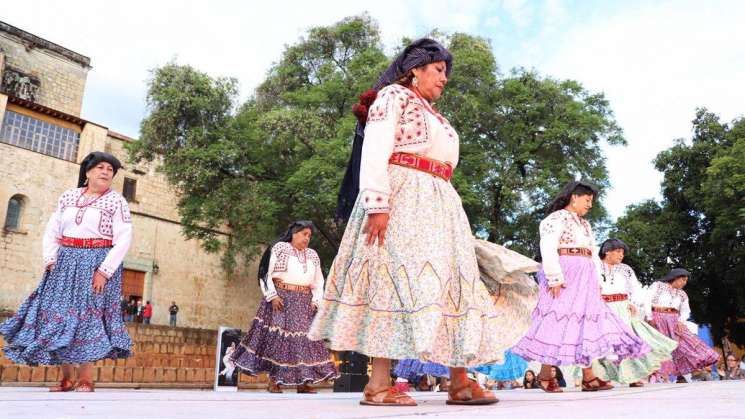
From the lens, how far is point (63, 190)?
2408 cm

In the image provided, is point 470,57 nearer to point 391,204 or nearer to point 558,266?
point 558,266

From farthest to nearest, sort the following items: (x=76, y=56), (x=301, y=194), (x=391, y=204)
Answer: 1. (x=76, y=56)
2. (x=301, y=194)
3. (x=391, y=204)

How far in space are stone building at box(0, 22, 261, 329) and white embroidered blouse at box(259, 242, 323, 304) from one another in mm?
18315

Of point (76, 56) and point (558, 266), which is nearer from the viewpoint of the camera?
point (558, 266)

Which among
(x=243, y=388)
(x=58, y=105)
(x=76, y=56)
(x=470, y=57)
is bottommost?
(x=243, y=388)

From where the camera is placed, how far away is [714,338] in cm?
2758

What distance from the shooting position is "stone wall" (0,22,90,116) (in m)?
26.6

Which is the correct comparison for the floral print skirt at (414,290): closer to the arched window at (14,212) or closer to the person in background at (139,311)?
the arched window at (14,212)

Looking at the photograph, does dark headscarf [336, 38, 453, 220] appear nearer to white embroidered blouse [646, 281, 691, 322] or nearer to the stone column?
white embroidered blouse [646, 281, 691, 322]

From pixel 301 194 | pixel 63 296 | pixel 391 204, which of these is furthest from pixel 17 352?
pixel 301 194

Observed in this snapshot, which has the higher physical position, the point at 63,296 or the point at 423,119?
the point at 423,119

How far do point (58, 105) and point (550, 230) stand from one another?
27245 mm

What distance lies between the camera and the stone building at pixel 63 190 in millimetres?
22828

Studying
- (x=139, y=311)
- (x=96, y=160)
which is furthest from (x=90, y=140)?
(x=96, y=160)
